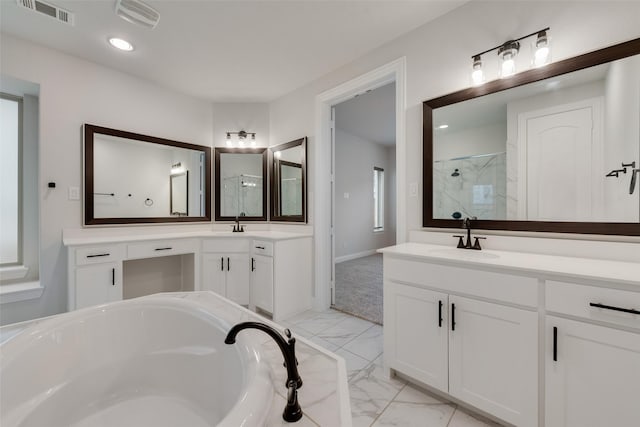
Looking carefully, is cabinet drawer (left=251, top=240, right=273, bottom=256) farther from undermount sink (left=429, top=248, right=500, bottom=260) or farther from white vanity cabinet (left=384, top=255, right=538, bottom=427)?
undermount sink (left=429, top=248, right=500, bottom=260)

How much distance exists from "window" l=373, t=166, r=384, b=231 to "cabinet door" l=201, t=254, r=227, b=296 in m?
4.13

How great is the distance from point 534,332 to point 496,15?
1.88 metres

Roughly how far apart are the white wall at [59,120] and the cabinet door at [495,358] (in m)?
3.15

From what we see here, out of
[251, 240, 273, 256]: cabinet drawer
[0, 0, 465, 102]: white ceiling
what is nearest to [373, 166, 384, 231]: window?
[0, 0, 465, 102]: white ceiling

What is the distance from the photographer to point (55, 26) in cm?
192

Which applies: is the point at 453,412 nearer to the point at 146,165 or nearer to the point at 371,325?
the point at 371,325

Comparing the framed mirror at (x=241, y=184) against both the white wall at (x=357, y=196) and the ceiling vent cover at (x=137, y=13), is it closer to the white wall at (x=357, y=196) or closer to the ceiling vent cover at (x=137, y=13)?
the ceiling vent cover at (x=137, y=13)

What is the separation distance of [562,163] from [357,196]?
409 cm

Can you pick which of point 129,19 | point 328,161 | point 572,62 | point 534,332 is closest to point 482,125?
point 572,62

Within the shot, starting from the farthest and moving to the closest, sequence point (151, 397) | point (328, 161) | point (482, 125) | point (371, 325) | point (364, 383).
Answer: point (328, 161) → point (371, 325) → point (482, 125) → point (364, 383) → point (151, 397)

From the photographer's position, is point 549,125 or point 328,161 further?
point 328,161

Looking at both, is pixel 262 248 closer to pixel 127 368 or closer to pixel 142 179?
pixel 127 368

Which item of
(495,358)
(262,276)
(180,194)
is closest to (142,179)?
(180,194)

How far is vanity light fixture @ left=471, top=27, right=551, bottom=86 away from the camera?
143 cm
